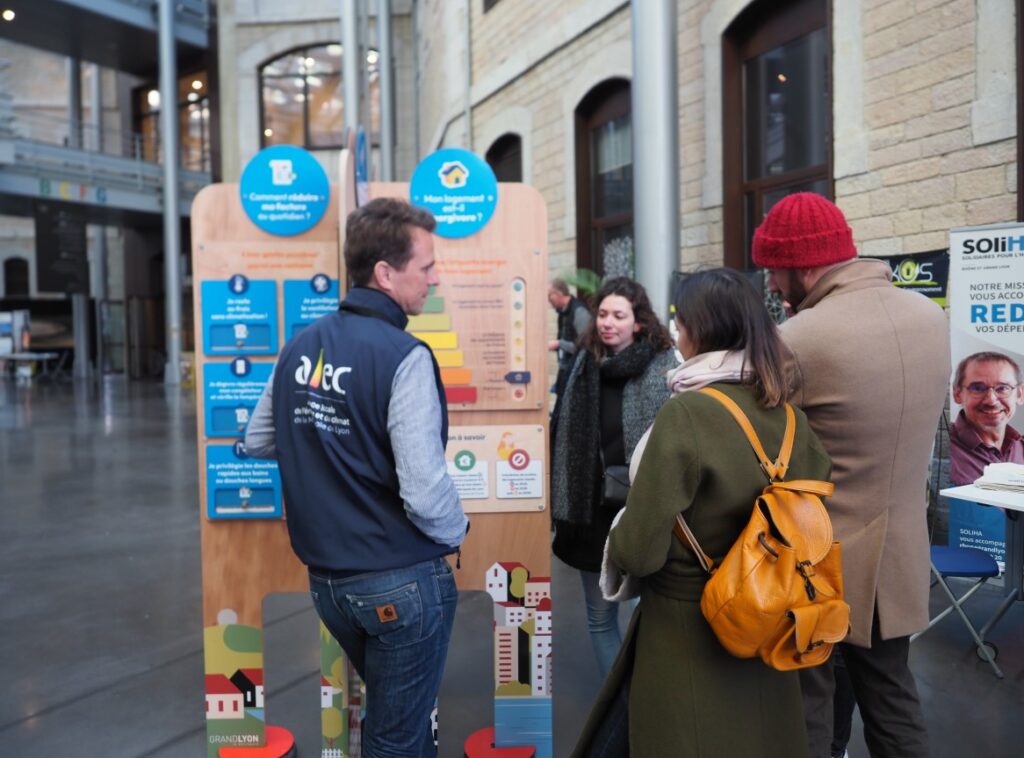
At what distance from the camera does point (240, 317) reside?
3.00 meters

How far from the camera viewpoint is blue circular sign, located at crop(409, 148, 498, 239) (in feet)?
9.64

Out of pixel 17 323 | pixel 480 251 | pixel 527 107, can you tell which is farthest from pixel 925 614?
pixel 17 323

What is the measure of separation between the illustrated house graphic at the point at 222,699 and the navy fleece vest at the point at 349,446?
1.27 m

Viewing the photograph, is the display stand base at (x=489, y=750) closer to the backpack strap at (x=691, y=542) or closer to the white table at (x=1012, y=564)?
the backpack strap at (x=691, y=542)

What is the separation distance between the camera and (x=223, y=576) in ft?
9.97

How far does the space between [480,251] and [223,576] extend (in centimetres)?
142

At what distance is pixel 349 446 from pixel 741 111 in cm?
636

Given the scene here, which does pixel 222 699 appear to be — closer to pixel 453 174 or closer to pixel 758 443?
pixel 453 174

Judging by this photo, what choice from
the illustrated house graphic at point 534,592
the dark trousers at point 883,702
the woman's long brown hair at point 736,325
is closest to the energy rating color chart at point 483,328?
the illustrated house graphic at point 534,592

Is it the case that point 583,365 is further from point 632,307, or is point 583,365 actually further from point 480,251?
point 480,251

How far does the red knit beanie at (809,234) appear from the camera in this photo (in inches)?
83.8

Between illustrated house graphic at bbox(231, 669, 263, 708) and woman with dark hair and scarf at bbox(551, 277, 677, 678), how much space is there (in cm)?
116

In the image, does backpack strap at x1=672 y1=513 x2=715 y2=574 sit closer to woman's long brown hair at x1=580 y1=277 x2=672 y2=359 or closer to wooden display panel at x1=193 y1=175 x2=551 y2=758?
wooden display panel at x1=193 y1=175 x2=551 y2=758

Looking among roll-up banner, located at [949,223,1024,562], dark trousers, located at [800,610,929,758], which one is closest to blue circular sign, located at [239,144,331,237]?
dark trousers, located at [800,610,929,758]
